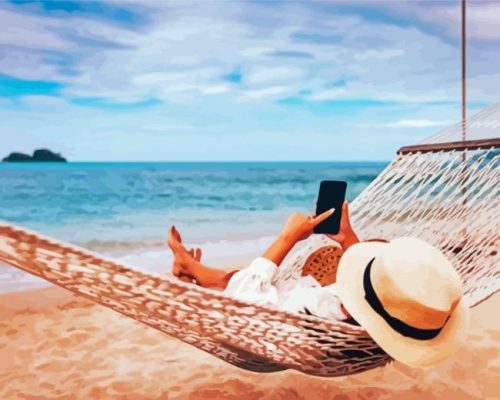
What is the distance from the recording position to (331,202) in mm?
1713

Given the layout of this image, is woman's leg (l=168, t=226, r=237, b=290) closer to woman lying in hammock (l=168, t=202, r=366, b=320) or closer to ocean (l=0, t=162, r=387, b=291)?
woman lying in hammock (l=168, t=202, r=366, b=320)

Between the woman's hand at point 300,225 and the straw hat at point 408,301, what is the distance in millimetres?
225

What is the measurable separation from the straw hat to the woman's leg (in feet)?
1.10

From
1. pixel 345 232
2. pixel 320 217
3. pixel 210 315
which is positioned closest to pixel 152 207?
pixel 345 232

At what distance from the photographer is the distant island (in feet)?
52.4

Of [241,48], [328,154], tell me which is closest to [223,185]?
[328,154]

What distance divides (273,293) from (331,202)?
0.96 feet

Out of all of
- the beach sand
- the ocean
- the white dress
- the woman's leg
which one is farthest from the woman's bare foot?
the ocean

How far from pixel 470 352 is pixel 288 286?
992 millimetres

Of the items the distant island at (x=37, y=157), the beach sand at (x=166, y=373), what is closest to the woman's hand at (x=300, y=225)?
the beach sand at (x=166, y=373)

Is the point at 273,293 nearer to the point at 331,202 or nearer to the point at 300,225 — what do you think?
the point at 300,225

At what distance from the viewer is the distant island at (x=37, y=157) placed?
629 inches

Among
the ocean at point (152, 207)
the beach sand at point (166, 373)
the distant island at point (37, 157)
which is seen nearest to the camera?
the beach sand at point (166, 373)

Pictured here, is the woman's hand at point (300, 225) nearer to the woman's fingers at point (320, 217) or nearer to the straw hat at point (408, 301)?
the woman's fingers at point (320, 217)
